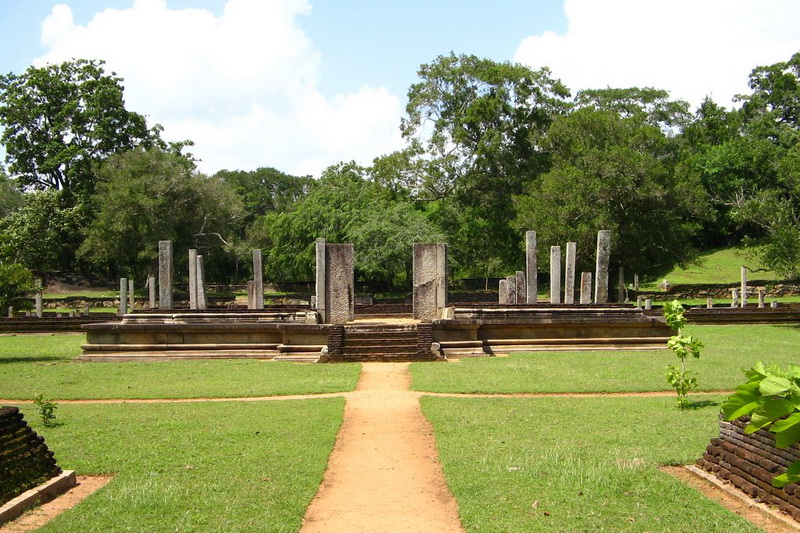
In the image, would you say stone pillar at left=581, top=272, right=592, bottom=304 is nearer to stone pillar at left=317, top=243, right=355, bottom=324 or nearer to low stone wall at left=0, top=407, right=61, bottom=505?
stone pillar at left=317, top=243, right=355, bottom=324

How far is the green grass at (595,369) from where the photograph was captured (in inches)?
528

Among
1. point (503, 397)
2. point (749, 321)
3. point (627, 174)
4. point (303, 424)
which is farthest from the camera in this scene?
point (627, 174)

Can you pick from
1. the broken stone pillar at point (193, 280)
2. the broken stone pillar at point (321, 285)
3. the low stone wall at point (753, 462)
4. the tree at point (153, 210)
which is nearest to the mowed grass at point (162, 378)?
the broken stone pillar at point (321, 285)

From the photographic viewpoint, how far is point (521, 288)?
2848 cm

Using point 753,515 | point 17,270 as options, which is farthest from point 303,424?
point 17,270

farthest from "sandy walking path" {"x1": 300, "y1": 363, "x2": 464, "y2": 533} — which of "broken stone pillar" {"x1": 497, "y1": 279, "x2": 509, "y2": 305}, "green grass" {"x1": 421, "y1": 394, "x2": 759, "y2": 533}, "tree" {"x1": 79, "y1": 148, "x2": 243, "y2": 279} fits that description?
"tree" {"x1": 79, "y1": 148, "x2": 243, "y2": 279}

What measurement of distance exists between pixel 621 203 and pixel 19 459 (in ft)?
106

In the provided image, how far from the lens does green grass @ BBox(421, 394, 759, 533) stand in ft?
20.3

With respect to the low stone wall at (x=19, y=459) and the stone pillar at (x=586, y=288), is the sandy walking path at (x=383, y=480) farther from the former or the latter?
the stone pillar at (x=586, y=288)

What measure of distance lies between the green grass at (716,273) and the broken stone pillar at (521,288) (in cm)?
1939

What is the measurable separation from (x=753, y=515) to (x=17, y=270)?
17.7 metres

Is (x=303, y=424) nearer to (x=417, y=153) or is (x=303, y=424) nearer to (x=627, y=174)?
(x=627, y=174)

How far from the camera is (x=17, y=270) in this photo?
19.0 m

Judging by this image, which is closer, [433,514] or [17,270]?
[433,514]
